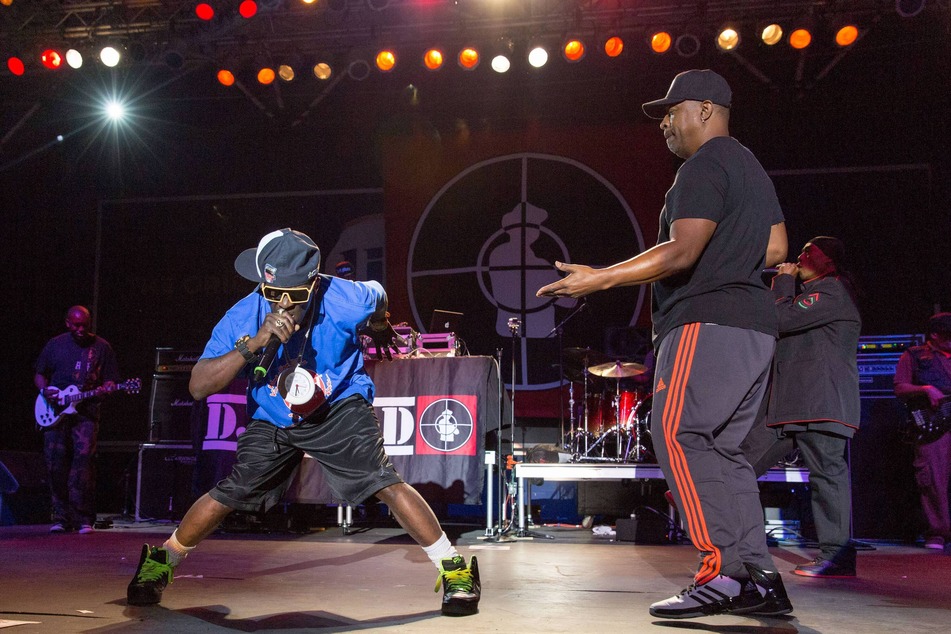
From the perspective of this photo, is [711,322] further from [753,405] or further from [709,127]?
[709,127]

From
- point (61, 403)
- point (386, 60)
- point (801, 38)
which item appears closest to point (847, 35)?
point (801, 38)

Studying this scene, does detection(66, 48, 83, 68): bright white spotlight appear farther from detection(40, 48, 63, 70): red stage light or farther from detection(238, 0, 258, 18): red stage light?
detection(238, 0, 258, 18): red stage light

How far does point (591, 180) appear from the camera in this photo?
35.0 feet

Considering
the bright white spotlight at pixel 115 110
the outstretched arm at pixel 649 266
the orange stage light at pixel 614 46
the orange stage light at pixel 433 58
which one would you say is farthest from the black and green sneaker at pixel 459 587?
the bright white spotlight at pixel 115 110

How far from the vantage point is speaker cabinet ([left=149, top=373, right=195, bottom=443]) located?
930 cm

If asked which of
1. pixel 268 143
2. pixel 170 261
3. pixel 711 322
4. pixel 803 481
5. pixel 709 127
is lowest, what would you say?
pixel 803 481

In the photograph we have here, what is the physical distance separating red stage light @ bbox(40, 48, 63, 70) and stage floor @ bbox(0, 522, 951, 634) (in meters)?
5.87

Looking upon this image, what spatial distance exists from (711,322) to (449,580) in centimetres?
155

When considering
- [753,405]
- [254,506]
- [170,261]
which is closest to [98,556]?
[254,506]

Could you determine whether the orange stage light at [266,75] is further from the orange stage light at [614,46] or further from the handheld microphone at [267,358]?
the handheld microphone at [267,358]

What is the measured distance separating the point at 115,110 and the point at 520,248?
6135 millimetres

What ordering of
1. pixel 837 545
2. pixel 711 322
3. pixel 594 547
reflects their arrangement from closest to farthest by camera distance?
1. pixel 711 322
2. pixel 837 545
3. pixel 594 547

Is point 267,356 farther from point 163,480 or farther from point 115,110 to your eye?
point 115,110

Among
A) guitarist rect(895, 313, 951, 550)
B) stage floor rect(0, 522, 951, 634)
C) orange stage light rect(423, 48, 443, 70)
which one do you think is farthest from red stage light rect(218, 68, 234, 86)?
guitarist rect(895, 313, 951, 550)
